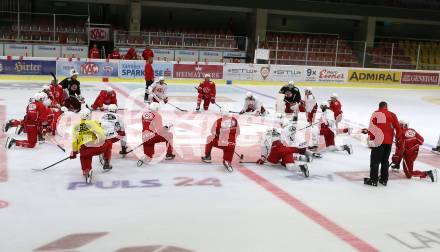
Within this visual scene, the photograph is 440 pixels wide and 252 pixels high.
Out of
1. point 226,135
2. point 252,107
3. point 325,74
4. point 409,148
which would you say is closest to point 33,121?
point 226,135

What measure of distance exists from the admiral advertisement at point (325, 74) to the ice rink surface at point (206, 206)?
15.3 metres

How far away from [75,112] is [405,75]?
797 inches

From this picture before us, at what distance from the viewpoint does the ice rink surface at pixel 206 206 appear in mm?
6312

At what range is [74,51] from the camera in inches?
1071

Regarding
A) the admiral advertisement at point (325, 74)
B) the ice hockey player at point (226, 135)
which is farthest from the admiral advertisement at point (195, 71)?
the ice hockey player at point (226, 135)

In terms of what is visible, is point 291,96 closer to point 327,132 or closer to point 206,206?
point 327,132

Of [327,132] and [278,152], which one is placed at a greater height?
[327,132]

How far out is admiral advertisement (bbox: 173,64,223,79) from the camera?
2473 cm

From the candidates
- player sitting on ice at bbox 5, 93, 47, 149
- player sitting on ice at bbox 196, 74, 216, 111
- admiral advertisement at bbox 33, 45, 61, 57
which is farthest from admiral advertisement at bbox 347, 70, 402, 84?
player sitting on ice at bbox 5, 93, 47, 149

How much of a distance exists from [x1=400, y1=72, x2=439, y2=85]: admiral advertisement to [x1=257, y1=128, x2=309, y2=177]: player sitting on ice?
2093 centimetres

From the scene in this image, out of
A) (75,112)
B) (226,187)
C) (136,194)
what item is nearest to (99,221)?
(136,194)

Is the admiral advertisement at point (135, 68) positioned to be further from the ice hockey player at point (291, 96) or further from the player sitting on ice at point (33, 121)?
the player sitting on ice at point (33, 121)

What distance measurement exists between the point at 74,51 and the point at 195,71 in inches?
275

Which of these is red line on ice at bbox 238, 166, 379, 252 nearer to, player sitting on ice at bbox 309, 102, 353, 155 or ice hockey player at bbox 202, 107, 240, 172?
ice hockey player at bbox 202, 107, 240, 172
